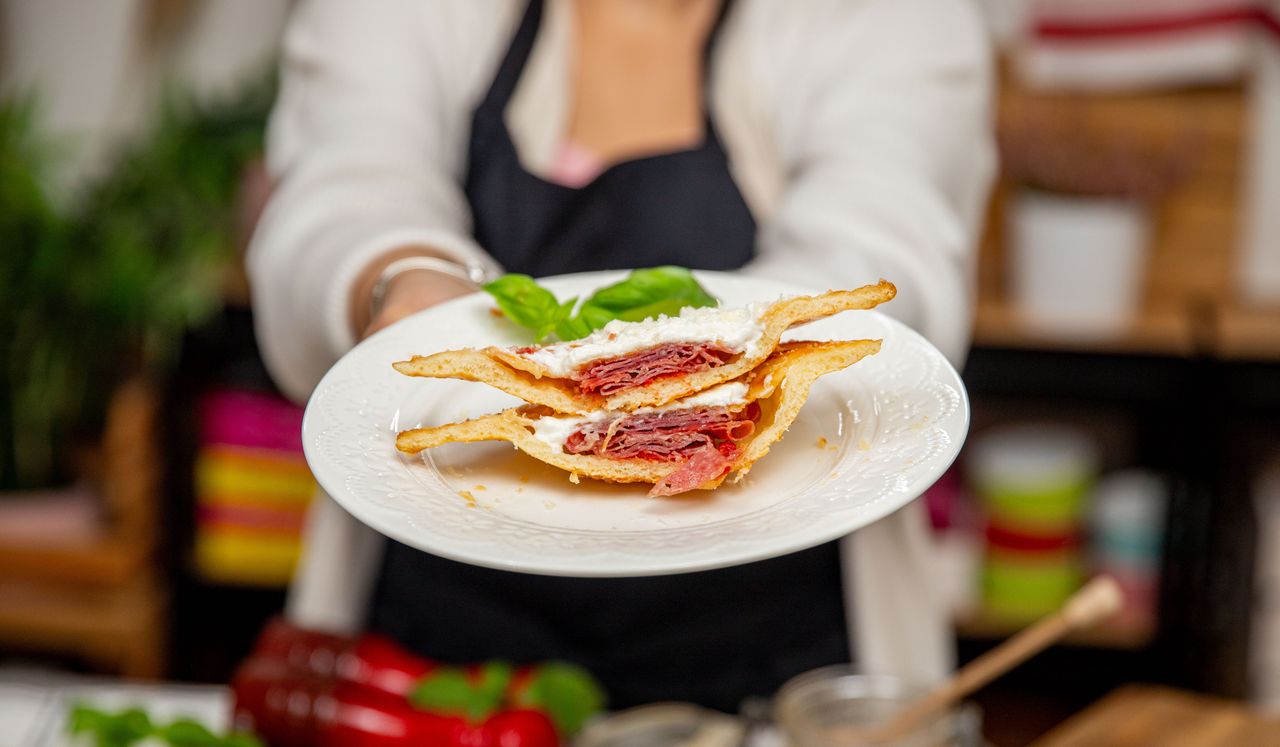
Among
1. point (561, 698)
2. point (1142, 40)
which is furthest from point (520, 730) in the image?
point (1142, 40)

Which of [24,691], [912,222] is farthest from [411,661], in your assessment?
[912,222]

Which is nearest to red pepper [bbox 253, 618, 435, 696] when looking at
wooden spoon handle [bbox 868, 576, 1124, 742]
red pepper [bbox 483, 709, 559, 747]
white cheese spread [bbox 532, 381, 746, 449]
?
red pepper [bbox 483, 709, 559, 747]

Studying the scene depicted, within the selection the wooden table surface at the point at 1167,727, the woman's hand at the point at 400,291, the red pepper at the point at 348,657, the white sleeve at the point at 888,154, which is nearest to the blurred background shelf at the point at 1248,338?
the white sleeve at the point at 888,154

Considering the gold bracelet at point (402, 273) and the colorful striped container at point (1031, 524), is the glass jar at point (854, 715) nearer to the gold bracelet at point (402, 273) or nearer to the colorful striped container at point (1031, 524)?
the gold bracelet at point (402, 273)

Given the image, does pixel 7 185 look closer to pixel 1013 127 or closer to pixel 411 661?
pixel 411 661

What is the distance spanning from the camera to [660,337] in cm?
75

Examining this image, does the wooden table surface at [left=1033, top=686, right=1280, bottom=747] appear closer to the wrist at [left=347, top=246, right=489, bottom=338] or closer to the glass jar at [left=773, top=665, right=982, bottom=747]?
the glass jar at [left=773, top=665, right=982, bottom=747]

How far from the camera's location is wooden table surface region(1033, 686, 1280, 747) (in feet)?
3.88

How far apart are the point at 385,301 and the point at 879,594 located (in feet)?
2.26

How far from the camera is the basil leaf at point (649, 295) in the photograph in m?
0.77

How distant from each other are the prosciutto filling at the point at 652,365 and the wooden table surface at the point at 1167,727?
65 centimetres

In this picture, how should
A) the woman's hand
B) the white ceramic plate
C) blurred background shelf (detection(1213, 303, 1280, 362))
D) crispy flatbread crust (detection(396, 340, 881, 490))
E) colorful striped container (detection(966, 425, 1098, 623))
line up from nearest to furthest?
the white ceramic plate, crispy flatbread crust (detection(396, 340, 881, 490)), the woman's hand, blurred background shelf (detection(1213, 303, 1280, 362)), colorful striped container (detection(966, 425, 1098, 623))


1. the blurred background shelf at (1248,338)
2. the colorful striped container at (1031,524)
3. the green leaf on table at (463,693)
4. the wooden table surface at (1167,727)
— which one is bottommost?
the colorful striped container at (1031,524)

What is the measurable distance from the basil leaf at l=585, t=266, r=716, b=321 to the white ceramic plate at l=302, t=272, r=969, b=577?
0.04 meters
